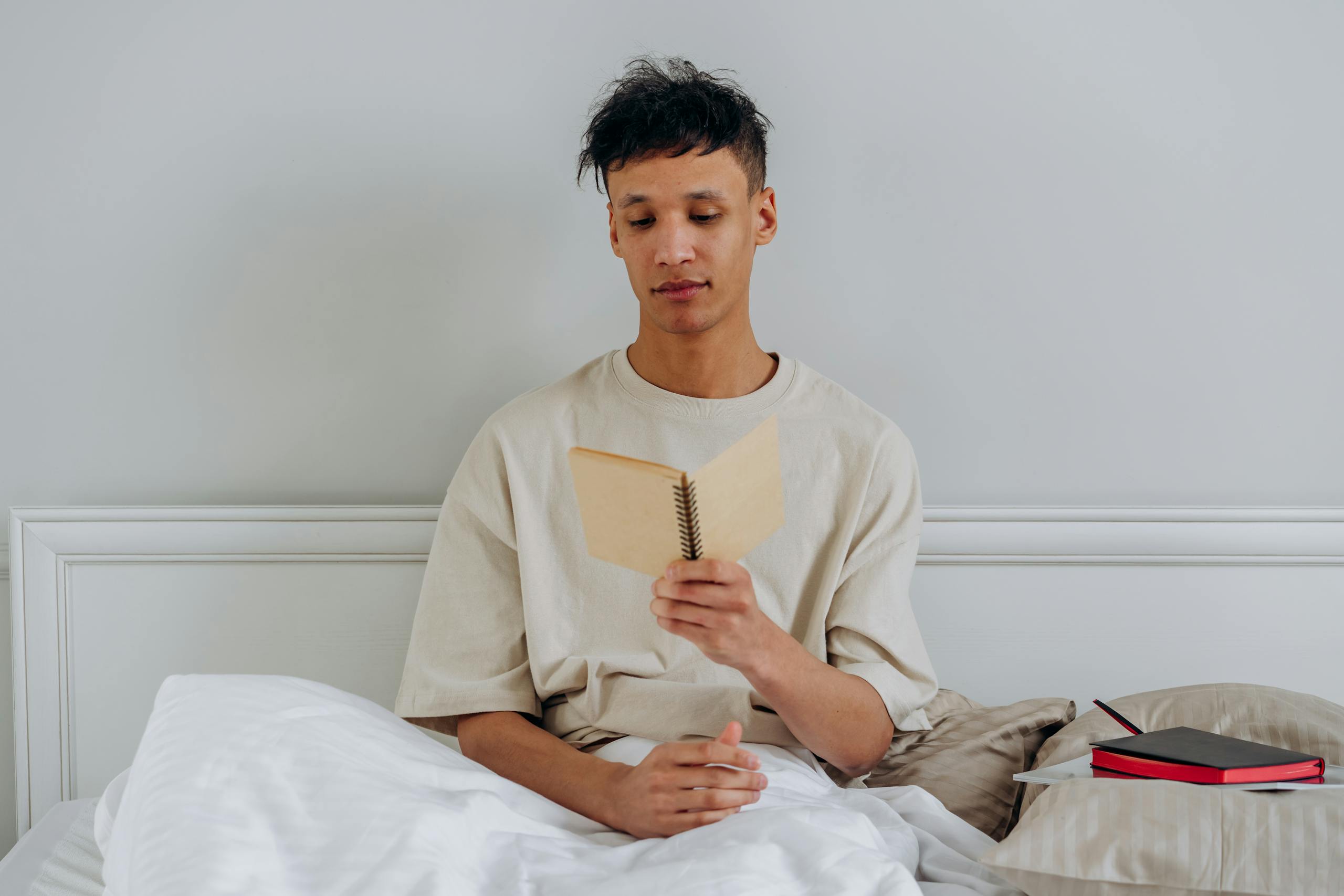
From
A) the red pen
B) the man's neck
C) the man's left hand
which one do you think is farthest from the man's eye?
the red pen

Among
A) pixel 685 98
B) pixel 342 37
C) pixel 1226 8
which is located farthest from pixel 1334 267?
pixel 342 37

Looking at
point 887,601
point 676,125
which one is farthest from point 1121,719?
point 676,125

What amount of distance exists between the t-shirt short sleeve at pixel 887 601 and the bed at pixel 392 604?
10.6 inches

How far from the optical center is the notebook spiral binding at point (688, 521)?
0.79 meters

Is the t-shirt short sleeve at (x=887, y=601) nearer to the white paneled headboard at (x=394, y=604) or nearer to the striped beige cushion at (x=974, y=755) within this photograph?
the striped beige cushion at (x=974, y=755)

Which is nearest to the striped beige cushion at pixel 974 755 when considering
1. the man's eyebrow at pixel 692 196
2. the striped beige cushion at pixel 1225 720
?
the striped beige cushion at pixel 1225 720

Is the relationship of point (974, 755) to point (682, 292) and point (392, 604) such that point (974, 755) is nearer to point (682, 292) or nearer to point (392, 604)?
point (682, 292)

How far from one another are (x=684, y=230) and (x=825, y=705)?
57cm

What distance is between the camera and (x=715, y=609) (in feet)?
2.98

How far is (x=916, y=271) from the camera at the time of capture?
155 centimetres

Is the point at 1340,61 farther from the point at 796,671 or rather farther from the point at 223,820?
the point at 223,820

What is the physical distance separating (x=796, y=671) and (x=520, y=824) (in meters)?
0.33

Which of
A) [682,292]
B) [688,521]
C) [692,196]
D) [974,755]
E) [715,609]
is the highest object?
[692,196]

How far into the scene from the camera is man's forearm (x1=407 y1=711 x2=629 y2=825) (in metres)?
1.03
